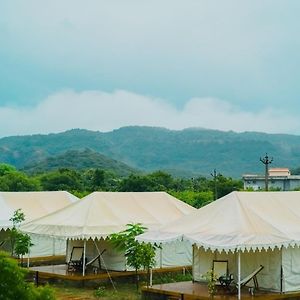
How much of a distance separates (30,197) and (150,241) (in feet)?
34.6

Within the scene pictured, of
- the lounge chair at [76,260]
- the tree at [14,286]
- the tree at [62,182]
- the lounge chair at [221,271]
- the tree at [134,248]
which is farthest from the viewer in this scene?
the tree at [62,182]

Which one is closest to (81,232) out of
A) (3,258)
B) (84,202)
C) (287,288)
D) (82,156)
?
(84,202)

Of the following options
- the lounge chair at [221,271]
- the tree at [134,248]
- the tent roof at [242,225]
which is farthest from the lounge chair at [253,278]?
the tree at [134,248]

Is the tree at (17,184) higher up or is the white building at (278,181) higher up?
the white building at (278,181)

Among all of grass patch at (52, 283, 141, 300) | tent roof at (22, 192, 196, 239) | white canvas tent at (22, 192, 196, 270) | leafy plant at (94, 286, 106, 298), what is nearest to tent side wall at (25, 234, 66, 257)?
white canvas tent at (22, 192, 196, 270)

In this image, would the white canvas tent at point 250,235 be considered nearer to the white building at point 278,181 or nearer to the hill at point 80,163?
the white building at point 278,181

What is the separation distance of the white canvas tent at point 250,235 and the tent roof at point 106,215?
2.98 meters

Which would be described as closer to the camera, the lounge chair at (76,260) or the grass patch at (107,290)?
the grass patch at (107,290)

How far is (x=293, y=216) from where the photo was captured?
55.5ft

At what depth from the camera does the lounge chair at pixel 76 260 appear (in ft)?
66.6

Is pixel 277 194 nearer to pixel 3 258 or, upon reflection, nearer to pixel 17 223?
pixel 17 223

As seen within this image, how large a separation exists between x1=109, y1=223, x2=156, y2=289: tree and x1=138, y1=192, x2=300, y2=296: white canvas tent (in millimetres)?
377

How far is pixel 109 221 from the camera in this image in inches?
787

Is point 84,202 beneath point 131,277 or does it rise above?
above
